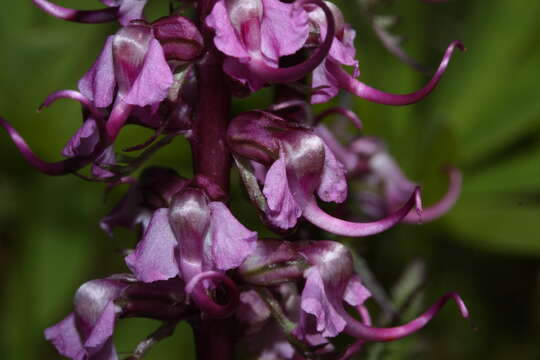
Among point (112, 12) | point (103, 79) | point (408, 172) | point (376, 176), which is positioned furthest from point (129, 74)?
point (408, 172)

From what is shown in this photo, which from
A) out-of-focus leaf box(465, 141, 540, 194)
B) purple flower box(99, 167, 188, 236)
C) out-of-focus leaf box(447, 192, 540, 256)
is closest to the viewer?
purple flower box(99, 167, 188, 236)

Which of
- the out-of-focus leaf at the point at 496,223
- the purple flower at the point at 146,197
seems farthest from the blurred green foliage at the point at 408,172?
the purple flower at the point at 146,197

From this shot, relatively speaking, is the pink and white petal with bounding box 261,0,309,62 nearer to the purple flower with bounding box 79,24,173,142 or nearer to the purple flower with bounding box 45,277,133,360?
the purple flower with bounding box 79,24,173,142

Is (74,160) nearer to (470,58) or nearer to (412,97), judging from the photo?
A: (412,97)

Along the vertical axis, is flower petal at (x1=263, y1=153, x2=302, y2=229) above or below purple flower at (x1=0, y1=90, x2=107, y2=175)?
below

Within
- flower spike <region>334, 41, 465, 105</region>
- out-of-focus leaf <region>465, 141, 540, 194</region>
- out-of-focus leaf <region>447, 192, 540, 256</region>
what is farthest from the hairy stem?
out-of-focus leaf <region>465, 141, 540, 194</region>

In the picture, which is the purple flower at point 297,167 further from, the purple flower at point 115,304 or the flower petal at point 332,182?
the purple flower at point 115,304

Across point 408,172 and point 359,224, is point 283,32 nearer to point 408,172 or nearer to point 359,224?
point 359,224
